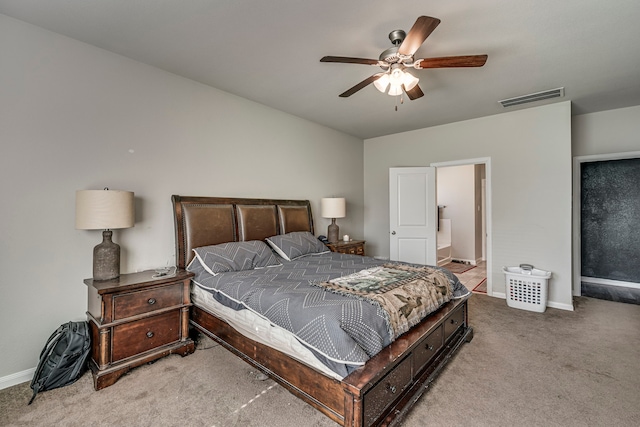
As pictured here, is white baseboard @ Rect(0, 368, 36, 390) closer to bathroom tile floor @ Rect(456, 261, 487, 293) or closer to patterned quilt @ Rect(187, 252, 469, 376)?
patterned quilt @ Rect(187, 252, 469, 376)

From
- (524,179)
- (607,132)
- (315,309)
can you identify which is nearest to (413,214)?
(524,179)

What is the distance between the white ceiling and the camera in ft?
6.61

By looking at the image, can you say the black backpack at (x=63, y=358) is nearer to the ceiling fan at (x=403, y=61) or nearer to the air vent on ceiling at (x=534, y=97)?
the ceiling fan at (x=403, y=61)

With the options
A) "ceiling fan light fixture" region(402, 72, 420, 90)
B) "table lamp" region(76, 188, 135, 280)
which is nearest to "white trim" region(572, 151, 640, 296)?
"ceiling fan light fixture" region(402, 72, 420, 90)

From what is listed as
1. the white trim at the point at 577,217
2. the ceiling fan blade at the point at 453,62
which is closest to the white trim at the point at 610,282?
the white trim at the point at 577,217

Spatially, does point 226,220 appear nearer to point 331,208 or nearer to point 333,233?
point 331,208

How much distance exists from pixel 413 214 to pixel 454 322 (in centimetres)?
260

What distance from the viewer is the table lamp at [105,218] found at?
2.21m

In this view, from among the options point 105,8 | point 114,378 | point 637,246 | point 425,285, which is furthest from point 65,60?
point 637,246

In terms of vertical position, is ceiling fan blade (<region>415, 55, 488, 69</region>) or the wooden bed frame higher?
ceiling fan blade (<region>415, 55, 488, 69</region>)

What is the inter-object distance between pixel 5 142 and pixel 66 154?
1.13ft

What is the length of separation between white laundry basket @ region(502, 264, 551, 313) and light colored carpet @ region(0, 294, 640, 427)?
0.89 metres

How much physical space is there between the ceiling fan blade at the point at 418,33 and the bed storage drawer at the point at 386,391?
2.06 meters

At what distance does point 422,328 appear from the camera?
6.80ft
